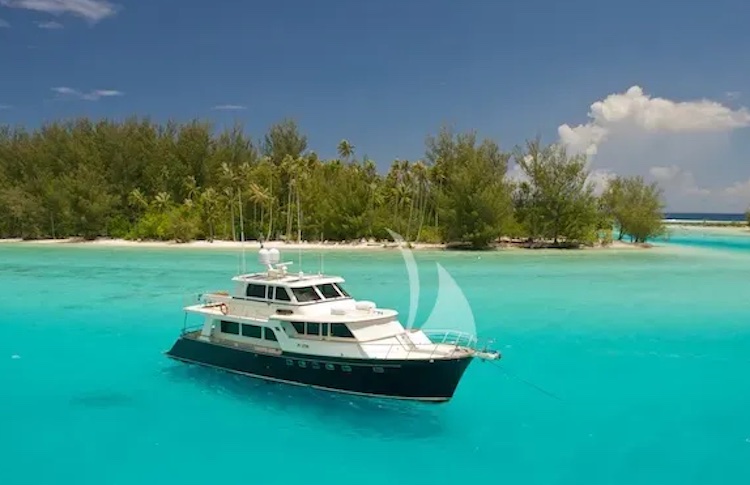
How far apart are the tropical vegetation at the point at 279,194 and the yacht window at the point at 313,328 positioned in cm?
5227

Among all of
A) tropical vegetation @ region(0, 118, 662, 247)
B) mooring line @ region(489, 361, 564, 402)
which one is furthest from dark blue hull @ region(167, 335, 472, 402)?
tropical vegetation @ region(0, 118, 662, 247)

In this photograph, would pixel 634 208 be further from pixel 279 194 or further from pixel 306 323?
pixel 306 323

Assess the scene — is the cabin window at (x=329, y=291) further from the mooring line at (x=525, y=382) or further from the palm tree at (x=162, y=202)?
the palm tree at (x=162, y=202)

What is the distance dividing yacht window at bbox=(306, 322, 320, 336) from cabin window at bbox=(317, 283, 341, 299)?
5.33 ft

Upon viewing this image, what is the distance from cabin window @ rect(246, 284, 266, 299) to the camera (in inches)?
799

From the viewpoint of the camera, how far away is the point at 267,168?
8475 centimetres

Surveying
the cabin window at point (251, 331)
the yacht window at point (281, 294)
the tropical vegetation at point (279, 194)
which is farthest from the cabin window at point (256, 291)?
the tropical vegetation at point (279, 194)

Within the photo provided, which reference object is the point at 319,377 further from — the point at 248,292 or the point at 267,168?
the point at 267,168

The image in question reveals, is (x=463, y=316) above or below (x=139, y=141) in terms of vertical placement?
below

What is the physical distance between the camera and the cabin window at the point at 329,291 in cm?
2023

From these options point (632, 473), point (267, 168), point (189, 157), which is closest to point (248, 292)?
point (632, 473)

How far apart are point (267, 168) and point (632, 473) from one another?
74.7 metres

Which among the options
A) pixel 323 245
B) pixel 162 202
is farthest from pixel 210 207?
pixel 323 245

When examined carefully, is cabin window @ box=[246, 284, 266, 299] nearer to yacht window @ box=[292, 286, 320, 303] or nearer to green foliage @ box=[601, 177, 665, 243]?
yacht window @ box=[292, 286, 320, 303]
